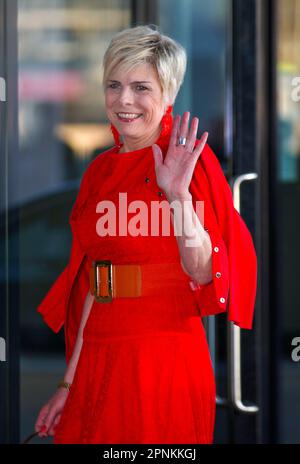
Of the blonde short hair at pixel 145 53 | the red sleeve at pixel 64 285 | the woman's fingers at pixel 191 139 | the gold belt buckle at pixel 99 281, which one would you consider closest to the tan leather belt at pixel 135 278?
the gold belt buckle at pixel 99 281

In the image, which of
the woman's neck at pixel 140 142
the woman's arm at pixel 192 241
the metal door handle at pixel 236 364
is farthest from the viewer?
the metal door handle at pixel 236 364

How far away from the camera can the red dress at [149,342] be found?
202cm

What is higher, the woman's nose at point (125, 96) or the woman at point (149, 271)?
the woman's nose at point (125, 96)

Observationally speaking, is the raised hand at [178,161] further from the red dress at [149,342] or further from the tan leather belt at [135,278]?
the tan leather belt at [135,278]

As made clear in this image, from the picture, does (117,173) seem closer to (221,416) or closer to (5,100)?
(5,100)

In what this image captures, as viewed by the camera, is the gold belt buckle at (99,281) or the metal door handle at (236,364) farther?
the metal door handle at (236,364)

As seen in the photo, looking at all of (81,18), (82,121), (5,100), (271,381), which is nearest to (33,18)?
(81,18)

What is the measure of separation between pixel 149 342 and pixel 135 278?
0.43ft

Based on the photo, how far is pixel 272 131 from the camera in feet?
9.32

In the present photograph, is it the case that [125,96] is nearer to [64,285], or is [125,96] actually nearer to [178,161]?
[178,161]

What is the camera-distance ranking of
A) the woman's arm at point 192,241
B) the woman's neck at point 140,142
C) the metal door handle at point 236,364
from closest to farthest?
the woman's arm at point 192,241
the woman's neck at point 140,142
the metal door handle at point 236,364

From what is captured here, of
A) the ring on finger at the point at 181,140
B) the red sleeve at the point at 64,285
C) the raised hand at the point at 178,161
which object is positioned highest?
the ring on finger at the point at 181,140

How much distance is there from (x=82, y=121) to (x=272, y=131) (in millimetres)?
971

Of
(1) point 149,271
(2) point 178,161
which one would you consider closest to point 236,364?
(1) point 149,271
